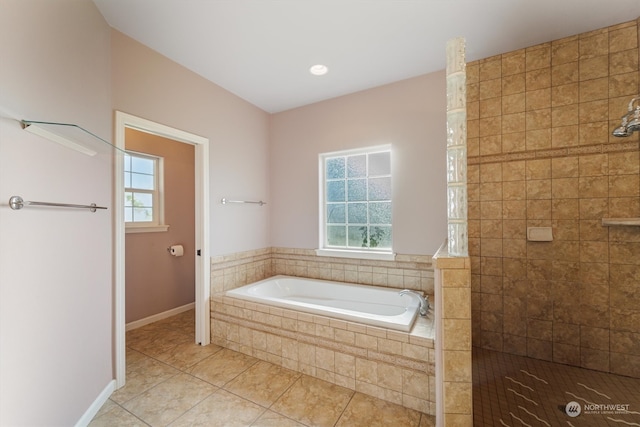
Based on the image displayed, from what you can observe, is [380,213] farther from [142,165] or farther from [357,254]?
[142,165]

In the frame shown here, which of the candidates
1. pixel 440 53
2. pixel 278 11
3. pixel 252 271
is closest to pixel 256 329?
pixel 252 271

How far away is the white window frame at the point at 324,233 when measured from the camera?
2.72 meters

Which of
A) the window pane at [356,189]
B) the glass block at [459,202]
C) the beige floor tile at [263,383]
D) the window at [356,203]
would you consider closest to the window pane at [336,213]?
the window at [356,203]

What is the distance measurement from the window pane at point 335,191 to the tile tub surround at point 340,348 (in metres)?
1.45

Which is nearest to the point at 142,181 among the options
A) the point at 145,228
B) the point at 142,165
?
the point at 142,165

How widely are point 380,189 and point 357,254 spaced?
761 mm

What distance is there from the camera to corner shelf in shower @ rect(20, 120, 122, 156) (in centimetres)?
113

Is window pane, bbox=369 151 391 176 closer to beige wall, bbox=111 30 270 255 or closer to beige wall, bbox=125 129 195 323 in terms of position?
beige wall, bbox=111 30 270 255

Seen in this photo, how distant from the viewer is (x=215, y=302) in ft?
8.22

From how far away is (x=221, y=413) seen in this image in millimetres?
1618

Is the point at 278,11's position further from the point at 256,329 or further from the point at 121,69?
the point at 256,329

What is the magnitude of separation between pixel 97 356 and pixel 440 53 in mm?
3395
